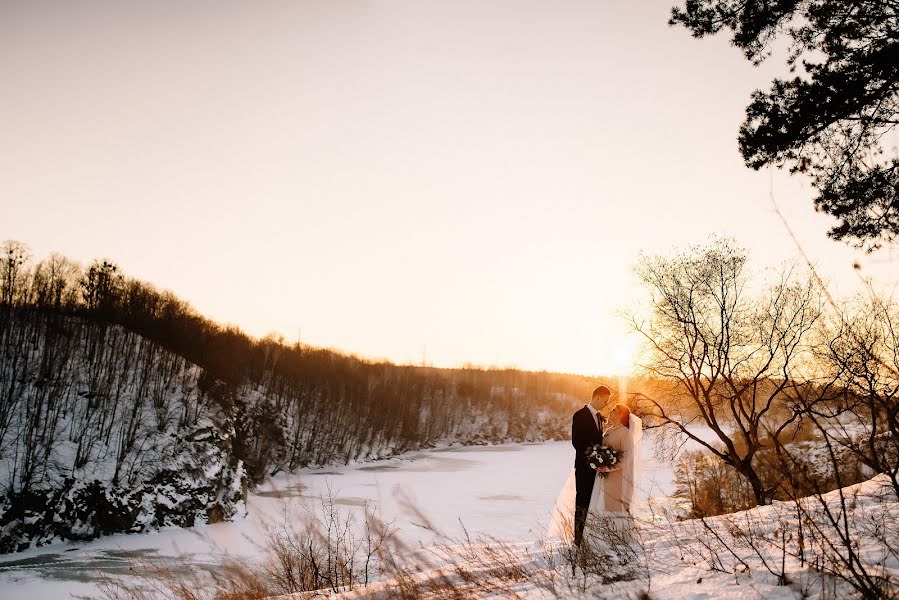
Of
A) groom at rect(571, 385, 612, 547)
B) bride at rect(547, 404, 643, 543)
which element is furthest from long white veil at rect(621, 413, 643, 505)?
groom at rect(571, 385, 612, 547)

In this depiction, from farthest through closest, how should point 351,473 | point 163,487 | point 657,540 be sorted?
point 351,473
point 163,487
point 657,540

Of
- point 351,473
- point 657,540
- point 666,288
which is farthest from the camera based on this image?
point 351,473

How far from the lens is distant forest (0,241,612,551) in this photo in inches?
821

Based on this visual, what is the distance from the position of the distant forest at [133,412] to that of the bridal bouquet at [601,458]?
13906mm

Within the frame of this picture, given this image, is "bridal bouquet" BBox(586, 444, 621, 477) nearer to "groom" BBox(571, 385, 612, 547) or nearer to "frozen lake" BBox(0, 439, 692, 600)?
"groom" BBox(571, 385, 612, 547)

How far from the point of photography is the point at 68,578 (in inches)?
583

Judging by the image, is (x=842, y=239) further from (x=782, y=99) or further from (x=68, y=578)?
(x=68, y=578)

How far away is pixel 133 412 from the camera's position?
25938 millimetres

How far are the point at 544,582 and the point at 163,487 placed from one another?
24.3 m

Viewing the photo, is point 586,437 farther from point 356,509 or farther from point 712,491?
point 356,509

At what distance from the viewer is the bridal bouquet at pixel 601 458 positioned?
6504 millimetres

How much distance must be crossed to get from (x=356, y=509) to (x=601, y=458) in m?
19.4

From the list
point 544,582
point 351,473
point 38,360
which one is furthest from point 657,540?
point 351,473

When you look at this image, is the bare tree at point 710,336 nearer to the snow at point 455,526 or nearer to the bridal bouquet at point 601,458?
the snow at point 455,526
